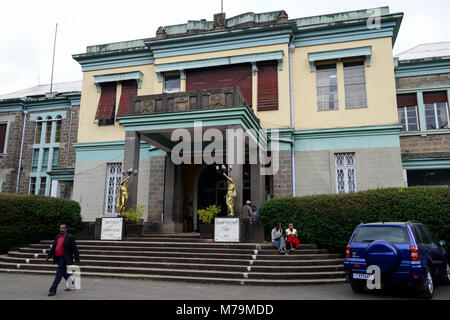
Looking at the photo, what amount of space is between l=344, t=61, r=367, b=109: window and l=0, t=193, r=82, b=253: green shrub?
13.2 m

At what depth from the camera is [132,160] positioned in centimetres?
1451

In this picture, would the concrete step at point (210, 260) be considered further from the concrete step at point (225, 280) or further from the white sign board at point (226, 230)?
the white sign board at point (226, 230)

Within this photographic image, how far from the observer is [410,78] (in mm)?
18906

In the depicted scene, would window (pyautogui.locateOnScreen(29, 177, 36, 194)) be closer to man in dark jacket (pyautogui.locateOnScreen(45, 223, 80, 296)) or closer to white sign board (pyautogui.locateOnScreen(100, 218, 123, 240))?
white sign board (pyautogui.locateOnScreen(100, 218, 123, 240))

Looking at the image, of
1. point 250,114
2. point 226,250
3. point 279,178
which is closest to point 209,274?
point 226,250

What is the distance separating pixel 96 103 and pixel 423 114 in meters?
17.3

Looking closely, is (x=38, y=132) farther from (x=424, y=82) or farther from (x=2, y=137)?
(x=424, y=82)

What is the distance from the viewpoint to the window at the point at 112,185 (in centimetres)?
1897

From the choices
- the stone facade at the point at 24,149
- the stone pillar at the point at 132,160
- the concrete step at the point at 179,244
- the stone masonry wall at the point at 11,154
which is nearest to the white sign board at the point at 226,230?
the concrete step at the point at 179,244

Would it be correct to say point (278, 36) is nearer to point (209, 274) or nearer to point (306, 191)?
point (306, 191)

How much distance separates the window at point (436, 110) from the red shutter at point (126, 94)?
49.7 feet

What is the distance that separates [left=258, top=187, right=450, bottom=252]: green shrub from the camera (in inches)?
434

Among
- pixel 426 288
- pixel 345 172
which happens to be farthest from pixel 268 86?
pixel 426 288
